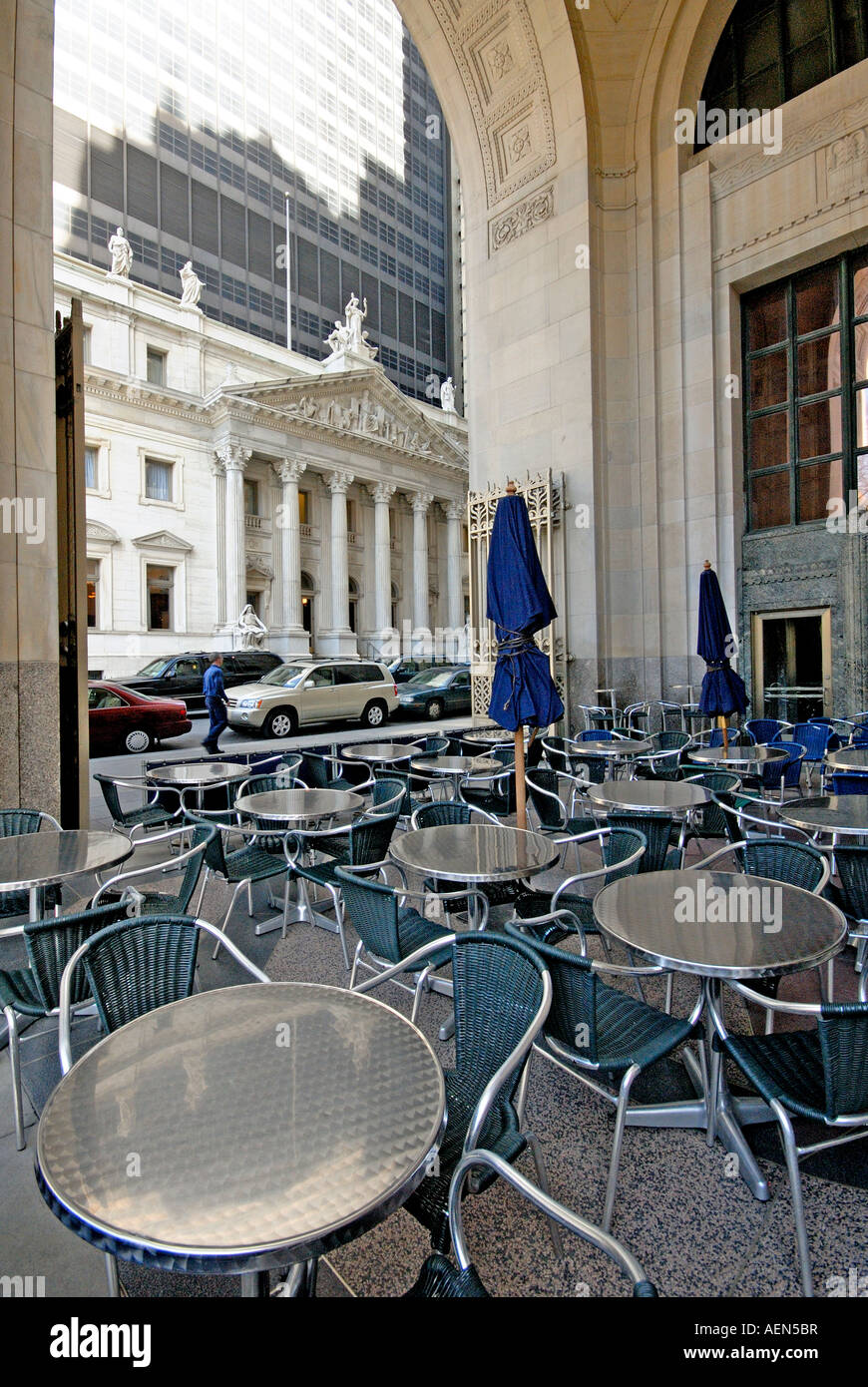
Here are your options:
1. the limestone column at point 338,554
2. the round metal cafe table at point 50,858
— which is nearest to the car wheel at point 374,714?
the round metal cafe table at point 50,858

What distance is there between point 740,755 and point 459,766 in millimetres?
2700

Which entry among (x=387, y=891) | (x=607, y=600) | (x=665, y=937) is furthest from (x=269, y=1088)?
(x=607, y=600)

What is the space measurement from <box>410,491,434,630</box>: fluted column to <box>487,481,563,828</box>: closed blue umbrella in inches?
1452

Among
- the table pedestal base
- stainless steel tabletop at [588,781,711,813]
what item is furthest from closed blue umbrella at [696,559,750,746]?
the table pedestal base

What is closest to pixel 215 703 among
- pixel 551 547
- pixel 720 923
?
pixel 551 547

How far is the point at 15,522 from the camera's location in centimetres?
584

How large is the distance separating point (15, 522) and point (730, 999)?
21.1ft

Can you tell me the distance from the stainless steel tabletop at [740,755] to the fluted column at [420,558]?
35.6 meters

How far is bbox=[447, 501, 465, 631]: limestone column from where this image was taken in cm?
4419

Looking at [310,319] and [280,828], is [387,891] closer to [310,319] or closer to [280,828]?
[280,828]

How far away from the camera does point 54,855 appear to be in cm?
389

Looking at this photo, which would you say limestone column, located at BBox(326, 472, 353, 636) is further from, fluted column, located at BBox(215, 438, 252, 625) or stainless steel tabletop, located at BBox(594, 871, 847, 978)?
stainless steel tabletop, located at BBox(594, 871, 847, 978)

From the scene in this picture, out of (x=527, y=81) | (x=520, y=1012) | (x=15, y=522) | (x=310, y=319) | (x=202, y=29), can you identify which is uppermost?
(x=202, y=29)

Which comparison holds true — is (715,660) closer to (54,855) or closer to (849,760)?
(849,760)
